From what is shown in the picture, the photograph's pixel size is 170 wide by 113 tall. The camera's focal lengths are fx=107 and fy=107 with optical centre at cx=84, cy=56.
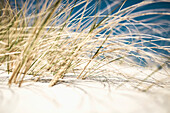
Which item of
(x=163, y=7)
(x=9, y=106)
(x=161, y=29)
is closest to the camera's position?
(x=9, y=106)

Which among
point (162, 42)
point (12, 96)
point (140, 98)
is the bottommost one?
point (12, 96)

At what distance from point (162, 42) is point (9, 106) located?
35.1 inches

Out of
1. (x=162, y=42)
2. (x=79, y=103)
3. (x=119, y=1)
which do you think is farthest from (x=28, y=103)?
(x=162, y=42)

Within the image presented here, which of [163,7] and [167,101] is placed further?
[163,7]

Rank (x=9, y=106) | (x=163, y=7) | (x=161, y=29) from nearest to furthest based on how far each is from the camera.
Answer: (x=9, y=106) → (x=163, y=7) → (x=161, y=29)

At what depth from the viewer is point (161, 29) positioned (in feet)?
2.61

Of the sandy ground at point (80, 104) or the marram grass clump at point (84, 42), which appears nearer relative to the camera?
the sandy ground at point (80, 104)

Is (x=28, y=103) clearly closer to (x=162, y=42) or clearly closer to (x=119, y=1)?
(x=119, y=1)

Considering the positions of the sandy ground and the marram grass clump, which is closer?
the sandy ground

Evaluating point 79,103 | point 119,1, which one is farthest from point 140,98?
point 119,1

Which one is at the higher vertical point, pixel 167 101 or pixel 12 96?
pixel 167 101

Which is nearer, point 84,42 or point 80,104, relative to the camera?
point 80,104

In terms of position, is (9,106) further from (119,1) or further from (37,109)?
(119,1)

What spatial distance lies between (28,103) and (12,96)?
0.09m
